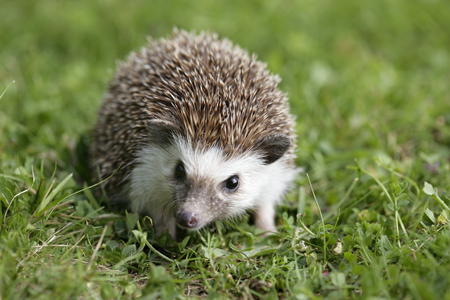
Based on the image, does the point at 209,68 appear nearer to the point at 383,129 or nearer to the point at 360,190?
the point at 360,190

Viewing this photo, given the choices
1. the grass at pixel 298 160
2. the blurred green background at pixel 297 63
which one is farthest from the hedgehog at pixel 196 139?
the blurred green background at pixel 297 63

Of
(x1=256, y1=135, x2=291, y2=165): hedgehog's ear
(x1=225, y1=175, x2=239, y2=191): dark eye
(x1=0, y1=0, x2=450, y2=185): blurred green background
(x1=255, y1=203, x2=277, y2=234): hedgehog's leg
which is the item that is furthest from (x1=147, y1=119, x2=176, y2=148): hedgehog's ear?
(x1=0, y1=0, x2=450, y2=185): blurred green background

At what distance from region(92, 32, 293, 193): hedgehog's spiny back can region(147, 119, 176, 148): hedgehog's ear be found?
49 millimetres

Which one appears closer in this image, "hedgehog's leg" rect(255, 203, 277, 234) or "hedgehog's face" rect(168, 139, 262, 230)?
"hedgehog's face" rect(168, 139, 262, 230)

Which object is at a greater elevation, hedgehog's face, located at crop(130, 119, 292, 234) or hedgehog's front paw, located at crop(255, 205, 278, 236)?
hedgehog's face, located at crop(130, 119, 292, 234)

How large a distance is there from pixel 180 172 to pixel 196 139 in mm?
236

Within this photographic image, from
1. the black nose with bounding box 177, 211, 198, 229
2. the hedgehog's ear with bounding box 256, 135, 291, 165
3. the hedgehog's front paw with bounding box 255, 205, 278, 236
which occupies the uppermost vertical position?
the hedgehog's ear with bounding box 256, 135, 291, 165

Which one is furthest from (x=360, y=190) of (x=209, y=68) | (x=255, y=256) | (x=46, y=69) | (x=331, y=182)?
(x=46, y=69)

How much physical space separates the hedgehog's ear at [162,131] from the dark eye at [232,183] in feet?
1.40

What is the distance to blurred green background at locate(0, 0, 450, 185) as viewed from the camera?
349 centimetres

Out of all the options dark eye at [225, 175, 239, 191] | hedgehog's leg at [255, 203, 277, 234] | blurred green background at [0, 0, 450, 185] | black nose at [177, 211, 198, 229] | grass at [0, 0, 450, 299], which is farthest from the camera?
A: blurred green background at [0, 0, 450, 185]

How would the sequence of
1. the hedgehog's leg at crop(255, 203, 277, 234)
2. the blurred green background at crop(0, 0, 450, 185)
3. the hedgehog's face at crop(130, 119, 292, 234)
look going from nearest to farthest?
the hedgehog's face at crop(130, 119, 292, 234)
the hedgehog's leg at crop(255, 203, 277, 234)
the blurred green background at crop(0, 0, 450, 185)

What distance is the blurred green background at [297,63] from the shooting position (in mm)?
3488

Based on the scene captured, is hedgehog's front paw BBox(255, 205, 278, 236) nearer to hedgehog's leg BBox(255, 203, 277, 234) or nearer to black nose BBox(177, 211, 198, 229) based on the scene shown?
hedgehog's leg BBox(255, 203, 277, 234)
